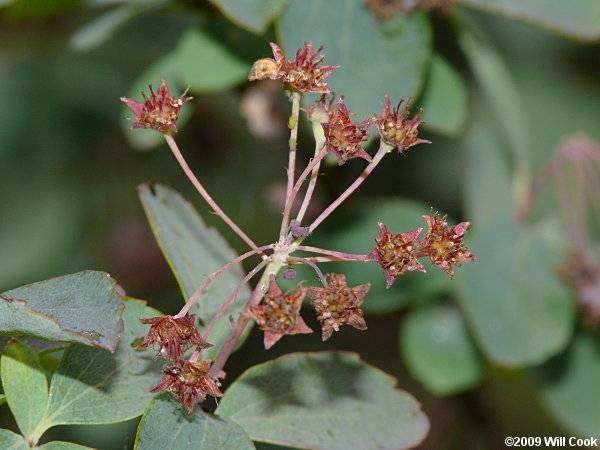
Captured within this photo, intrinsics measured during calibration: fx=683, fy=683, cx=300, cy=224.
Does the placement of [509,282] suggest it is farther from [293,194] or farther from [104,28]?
[104,28]

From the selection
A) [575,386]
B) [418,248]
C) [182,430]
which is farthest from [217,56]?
[575,386]

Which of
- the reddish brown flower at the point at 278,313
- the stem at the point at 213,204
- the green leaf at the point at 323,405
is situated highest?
the stem at the point at 213,204

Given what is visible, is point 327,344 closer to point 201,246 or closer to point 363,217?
point 363,217

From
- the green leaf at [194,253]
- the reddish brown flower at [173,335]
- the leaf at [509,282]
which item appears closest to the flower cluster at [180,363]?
the reddish brown flower at [173,335]

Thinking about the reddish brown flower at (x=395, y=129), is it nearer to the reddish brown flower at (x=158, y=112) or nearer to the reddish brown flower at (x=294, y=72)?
the reddish brown flower at (x=294, y=72)

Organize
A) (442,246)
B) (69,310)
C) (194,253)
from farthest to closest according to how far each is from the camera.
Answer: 1. (194,253)
2. (442,246)
3. (69,310)

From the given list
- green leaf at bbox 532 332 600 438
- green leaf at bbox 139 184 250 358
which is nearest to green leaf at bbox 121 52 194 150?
green leaf at bbox 139 184 250 358
